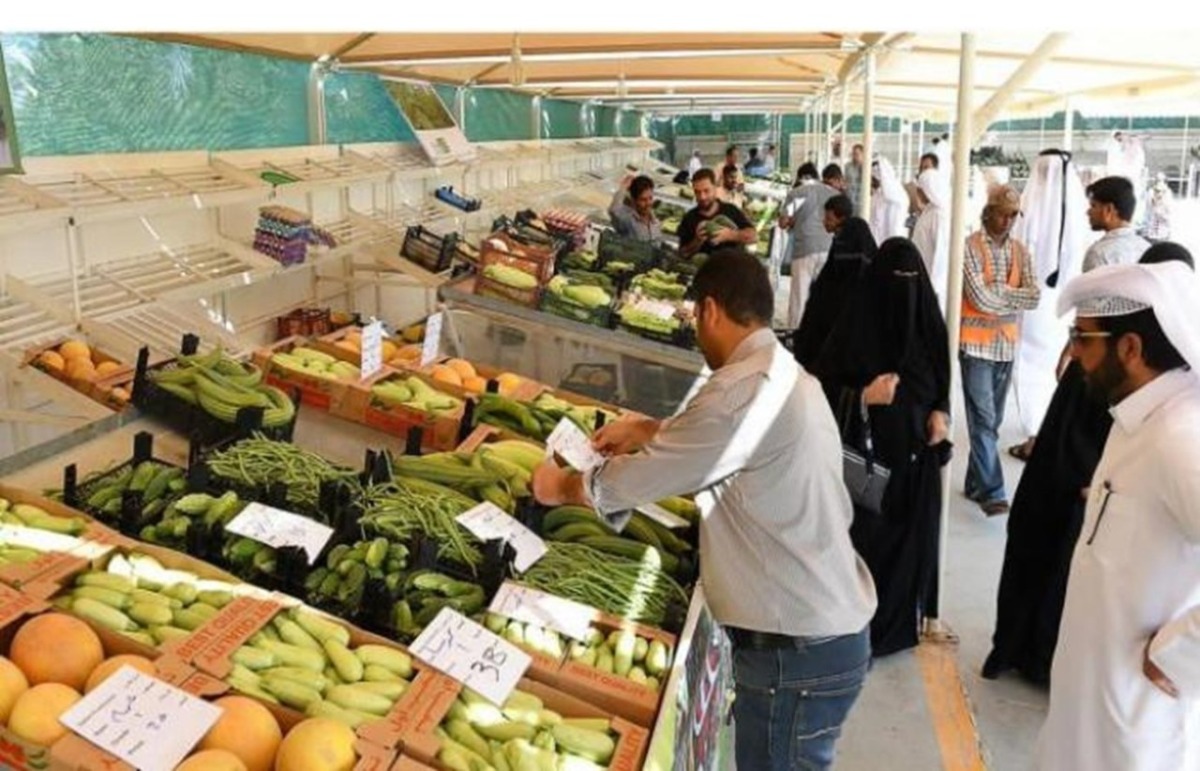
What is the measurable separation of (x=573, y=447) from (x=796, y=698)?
91 cm

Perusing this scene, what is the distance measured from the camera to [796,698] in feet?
7.72

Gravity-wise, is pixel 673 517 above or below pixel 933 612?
above

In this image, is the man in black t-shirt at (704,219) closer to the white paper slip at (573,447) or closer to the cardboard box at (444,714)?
the white paper slip at (573,447)

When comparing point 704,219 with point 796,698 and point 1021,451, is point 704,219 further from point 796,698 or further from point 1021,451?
point 796,698

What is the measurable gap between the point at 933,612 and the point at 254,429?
273 centimetres

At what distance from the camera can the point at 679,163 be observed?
27391 millimetres

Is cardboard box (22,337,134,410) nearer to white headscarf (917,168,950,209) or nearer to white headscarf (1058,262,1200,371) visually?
white headscarf (1058,262,1200,371)

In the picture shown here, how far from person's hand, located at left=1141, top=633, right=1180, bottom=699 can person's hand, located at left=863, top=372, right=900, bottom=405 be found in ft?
5.25

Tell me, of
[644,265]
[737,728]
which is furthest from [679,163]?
[737,728]

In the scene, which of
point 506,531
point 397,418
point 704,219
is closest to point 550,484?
point 506,531

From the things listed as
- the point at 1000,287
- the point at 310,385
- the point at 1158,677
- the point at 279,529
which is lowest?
the point at 1158,677

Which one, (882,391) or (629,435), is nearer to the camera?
(629,435)

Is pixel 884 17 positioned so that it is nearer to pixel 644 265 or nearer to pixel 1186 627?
pixel 1186 627

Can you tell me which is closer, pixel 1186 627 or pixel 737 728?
pixel 1186 627
